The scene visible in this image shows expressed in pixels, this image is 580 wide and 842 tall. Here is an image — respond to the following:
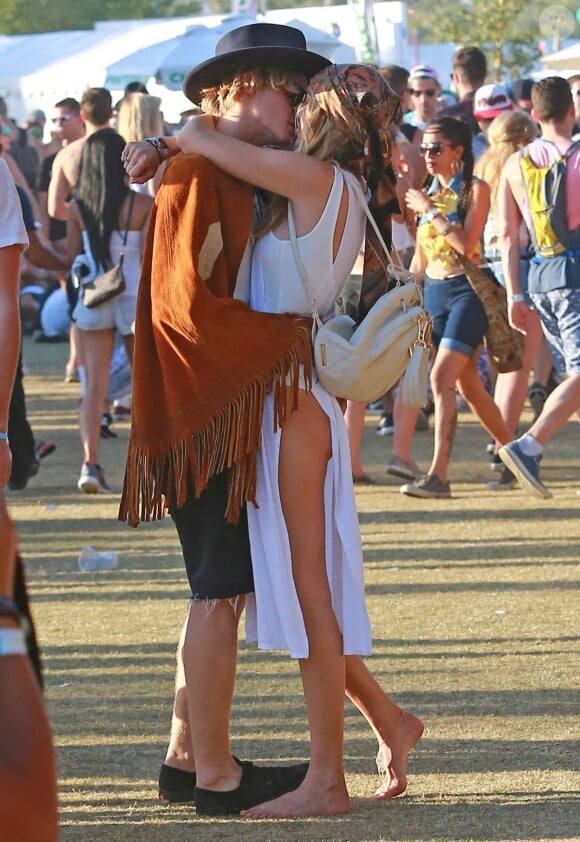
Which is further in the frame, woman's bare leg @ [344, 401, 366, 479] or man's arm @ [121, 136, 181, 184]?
woman's bare leg @ [344, 401, 366, 479]

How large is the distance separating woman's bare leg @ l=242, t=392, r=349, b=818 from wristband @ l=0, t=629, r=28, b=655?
7.53 feet

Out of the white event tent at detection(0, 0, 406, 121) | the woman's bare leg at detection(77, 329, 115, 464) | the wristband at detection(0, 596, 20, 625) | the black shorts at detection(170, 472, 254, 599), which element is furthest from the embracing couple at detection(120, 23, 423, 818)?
the white event tent at detection(0, 0, 406, 121)

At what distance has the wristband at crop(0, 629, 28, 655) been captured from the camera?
1720mm

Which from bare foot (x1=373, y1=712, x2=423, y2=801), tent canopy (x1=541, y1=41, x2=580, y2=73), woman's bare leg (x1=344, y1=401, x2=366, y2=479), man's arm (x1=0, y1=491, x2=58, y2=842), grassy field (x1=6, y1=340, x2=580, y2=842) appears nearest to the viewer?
man's arm (x1=0, y1=491, x2=58, y2=842)

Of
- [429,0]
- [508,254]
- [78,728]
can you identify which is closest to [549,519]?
[508,254]

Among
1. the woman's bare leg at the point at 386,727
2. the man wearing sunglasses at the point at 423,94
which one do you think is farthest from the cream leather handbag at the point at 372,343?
the man wearing sunglasses at the point at 423,94

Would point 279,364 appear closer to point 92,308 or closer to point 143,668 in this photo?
point 143,668

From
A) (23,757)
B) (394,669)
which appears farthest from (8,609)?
(394,669)

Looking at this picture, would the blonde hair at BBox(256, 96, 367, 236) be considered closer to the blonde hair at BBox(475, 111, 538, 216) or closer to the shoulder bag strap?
the shoulder bag strap

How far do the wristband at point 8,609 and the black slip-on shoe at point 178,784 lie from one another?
2.54 metres

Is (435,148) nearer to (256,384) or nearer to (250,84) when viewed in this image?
(250,84)

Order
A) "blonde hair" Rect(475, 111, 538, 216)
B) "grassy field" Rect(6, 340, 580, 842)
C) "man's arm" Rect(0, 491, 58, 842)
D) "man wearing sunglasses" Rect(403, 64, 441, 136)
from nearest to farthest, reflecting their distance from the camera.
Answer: "man's arm" Rect(0, 491, 58, 842) < "grassy field" Rect(6, 340, 580, 842) < "blonde hair" Rect(475, 111, 538, 216) < "man wearing sunglasses" Rect(403, 64, 441, 136)

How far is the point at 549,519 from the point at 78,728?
145 inches

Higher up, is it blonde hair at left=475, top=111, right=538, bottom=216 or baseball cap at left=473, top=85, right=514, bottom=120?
blonde hair at left=475, top=111, right=538, bottom=216
